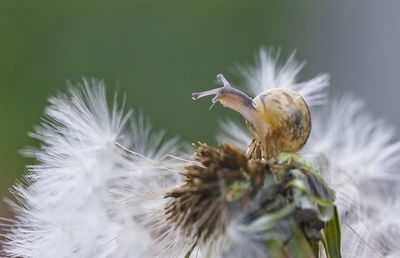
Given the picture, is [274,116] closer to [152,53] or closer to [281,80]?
[281,80]

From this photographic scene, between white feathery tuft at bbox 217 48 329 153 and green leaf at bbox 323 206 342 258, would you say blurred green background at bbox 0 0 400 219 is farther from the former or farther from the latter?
green leaf at bbox 323 206 342 258

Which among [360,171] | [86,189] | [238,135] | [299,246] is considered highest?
[238,135]

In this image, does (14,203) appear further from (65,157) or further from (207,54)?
(207,54)

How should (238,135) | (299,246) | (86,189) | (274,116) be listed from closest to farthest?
1. (299,246)
2. (274,116)
3. (86,189)
4. (238,135)

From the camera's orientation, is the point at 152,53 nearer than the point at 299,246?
No

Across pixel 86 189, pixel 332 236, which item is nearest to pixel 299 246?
pixel 332 236

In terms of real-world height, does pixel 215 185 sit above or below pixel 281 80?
below

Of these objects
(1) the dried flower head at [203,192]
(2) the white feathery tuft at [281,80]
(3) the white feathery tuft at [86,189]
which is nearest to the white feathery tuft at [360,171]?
(1) the dried flower head at [203,192]

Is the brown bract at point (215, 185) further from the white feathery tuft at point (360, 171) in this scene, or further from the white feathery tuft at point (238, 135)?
the white feathery tuft at point (238, 135)
